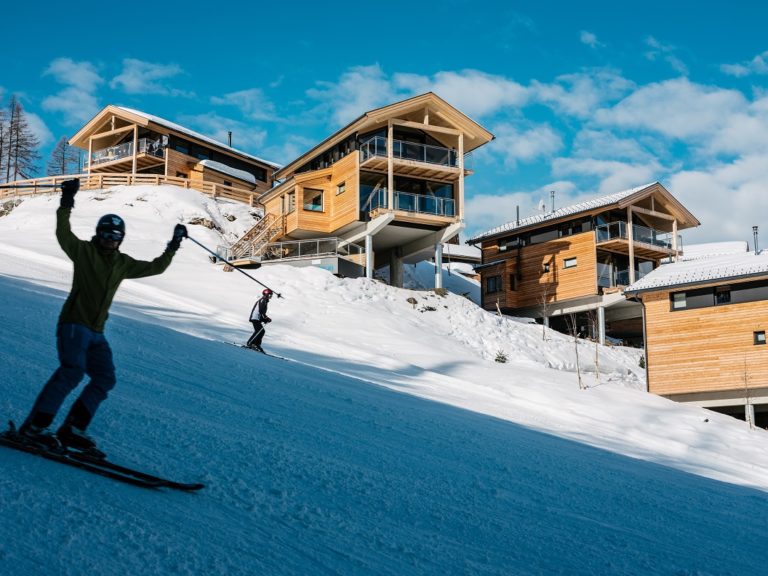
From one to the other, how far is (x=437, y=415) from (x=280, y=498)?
512cm

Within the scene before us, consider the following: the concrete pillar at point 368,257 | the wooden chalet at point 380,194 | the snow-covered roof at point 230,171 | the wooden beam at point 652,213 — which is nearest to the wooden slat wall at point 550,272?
the wooden beam at point 652,213

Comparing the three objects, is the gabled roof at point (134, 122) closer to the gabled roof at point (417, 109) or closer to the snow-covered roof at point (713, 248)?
the gabled roof at point (417, 109)

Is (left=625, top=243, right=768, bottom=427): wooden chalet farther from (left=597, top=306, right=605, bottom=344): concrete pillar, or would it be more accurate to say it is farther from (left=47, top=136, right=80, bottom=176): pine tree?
(left=47, top=136, right=80, bottom=176): pine tree

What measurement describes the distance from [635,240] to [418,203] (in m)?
11.7

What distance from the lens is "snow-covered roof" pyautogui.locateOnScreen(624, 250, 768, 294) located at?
25484 mm

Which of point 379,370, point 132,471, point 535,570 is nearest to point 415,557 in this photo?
point 535,570

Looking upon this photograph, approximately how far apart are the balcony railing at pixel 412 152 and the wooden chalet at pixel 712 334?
1078 cm

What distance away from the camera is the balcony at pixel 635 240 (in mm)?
35384

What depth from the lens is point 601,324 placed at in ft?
111

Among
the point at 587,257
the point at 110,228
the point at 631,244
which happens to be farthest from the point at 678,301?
the point at 110,228

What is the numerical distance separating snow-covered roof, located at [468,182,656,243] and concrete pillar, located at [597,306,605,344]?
16.5ft

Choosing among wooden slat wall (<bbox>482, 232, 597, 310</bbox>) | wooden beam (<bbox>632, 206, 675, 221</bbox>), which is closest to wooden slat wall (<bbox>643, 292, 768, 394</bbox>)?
wooden slat wall (<bbox>482, 232, 597, 310</bbox>)

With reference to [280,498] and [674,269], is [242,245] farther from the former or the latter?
[280,498]

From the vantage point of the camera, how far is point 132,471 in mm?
4191
